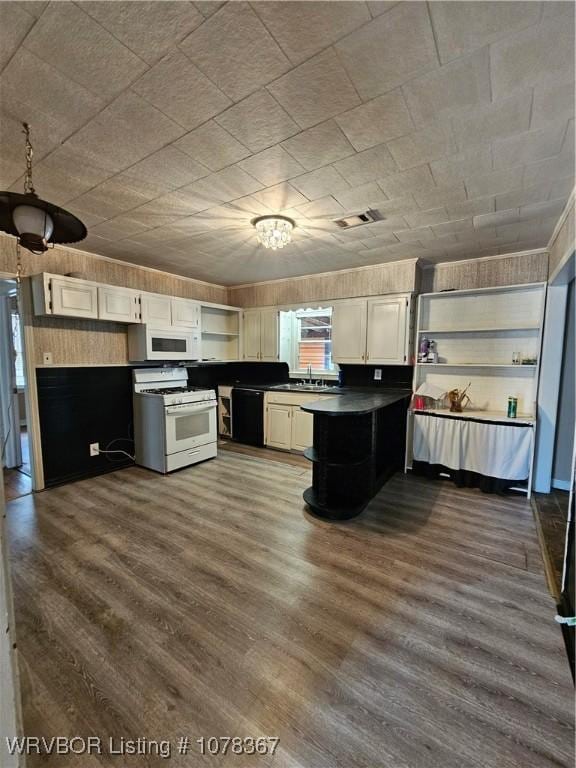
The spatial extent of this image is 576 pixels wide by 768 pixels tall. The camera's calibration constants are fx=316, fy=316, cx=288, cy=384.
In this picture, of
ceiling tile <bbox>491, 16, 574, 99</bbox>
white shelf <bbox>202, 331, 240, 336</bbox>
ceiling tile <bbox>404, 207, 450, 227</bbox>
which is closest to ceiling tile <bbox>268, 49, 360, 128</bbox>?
ceiling tile <bbox>491, 16, 574, 99</bbox>

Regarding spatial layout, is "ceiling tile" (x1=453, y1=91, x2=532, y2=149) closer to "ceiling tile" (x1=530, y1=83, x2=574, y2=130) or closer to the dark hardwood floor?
"ceiling tile" (x1=530, y1=83, x2=574, y2=130)

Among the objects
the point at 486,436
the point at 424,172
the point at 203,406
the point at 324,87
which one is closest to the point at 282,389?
the point at 203,406

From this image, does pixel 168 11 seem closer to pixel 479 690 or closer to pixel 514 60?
pixel 514 60

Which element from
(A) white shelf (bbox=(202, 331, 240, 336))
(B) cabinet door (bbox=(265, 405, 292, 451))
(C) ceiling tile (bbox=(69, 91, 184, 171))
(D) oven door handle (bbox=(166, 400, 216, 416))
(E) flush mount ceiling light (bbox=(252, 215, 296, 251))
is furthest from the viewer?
(A) white shelf (bbox=(202, 331, 240, 336))

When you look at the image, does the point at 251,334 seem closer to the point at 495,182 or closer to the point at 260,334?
the point at 260,334

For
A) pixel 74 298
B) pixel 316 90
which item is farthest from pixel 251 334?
pixel 316 90

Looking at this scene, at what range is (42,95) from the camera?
1.39m

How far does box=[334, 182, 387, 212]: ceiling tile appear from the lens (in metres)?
2.15

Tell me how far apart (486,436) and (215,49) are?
3595mm

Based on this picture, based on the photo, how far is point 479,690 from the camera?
1342 mm

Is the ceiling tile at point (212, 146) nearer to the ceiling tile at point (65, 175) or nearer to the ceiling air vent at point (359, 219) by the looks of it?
the ceiling tile at point (65, 175)

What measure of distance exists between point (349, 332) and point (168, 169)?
275 centimetres

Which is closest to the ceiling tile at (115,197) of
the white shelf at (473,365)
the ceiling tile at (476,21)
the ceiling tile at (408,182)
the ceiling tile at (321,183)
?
the ceiling tile at (321,183)

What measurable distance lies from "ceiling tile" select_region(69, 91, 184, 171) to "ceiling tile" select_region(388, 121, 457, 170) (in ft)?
3.82
